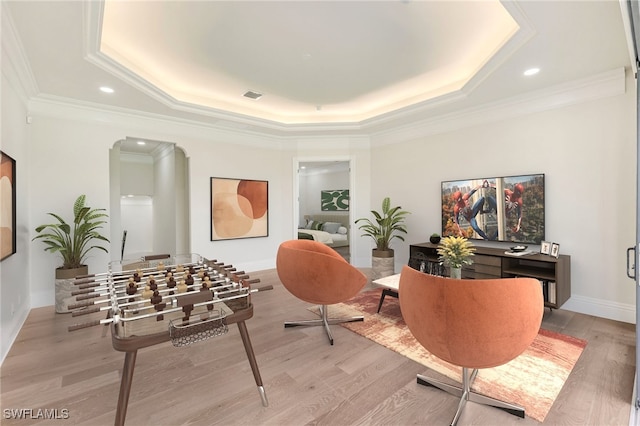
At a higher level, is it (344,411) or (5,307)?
(5,307)

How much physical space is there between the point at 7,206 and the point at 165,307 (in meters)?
2.21

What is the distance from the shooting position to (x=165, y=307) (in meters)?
1.78

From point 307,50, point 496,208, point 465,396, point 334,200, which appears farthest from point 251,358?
point 334,200

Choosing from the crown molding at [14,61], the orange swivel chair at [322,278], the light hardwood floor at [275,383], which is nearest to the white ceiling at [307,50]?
the crown molding at [14,61]

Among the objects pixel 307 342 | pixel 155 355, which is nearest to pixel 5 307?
pixel 155 355

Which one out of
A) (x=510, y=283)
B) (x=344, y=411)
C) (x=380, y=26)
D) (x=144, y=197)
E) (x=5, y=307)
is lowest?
(x=344, y=411)

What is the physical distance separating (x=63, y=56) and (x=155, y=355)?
9.35 ft

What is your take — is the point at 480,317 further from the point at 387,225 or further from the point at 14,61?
the point at 14,61

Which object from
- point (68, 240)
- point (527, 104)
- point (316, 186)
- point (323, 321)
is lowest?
point (323, 321)

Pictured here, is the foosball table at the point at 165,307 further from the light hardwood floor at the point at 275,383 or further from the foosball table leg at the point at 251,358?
the light hardwood floor at the point at 275,383

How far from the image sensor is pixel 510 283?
1.66m

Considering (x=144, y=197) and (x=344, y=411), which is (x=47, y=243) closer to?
(x=344, y=411)

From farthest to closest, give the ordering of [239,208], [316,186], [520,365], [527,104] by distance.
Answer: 1. [316,186]
2. [239,208]
3. [527,104]
4. [520,365]

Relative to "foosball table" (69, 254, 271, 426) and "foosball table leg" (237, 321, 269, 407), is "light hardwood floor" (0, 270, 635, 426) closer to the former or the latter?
"foosball table leg" (237, 321, 269, 407)
